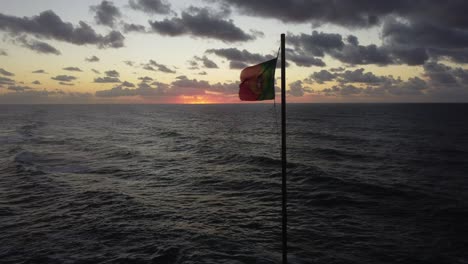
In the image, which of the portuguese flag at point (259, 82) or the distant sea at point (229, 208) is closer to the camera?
the portuguese flag at point (259, 82)

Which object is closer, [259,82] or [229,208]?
[259,82]

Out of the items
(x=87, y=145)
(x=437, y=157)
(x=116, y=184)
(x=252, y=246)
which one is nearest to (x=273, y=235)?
(x=252, y=246)

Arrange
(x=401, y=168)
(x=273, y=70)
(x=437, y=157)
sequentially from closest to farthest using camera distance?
(x=273, y=70)
(x=401, y=168)
(x=437, y=157)

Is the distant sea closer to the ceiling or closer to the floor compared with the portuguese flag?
closer to the floor

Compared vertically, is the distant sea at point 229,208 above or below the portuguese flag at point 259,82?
below

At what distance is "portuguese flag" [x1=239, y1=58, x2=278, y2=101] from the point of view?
1184 centimetres

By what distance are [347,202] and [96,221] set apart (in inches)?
801

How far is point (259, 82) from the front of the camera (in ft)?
39.4

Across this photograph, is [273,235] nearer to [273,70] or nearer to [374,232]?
[374,232]

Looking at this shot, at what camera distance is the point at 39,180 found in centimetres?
3453

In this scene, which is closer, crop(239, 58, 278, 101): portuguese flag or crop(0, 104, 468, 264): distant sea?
crop(239, 58, 278, 101): portuguese flag

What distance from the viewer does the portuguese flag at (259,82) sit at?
11.8 metres

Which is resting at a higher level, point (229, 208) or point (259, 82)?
point (259, 82)

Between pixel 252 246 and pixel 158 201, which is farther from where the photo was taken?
pixel 158 201
